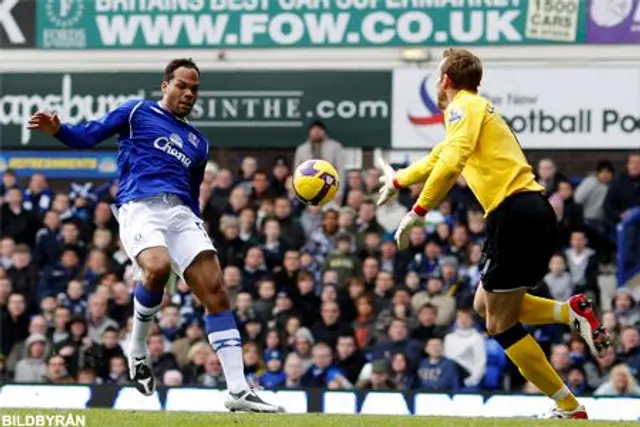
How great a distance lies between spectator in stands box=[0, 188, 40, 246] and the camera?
21.1m

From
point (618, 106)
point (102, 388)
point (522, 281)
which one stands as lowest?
point (102, 388)

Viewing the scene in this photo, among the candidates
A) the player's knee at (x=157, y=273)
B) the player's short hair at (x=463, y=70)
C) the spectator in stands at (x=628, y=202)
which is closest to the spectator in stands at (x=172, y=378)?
the spectator in stands at (x=628, y=202)

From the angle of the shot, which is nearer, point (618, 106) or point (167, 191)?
point (167, 191)

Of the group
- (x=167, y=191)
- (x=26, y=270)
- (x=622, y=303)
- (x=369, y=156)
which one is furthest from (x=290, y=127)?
(x=167, y=191)

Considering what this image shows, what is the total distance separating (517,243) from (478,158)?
0.61m

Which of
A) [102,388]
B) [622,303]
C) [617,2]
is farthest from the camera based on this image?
[617,2]

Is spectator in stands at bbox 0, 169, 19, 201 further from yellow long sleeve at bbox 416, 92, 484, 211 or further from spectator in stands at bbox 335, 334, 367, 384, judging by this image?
yellow long sleeve at bbox 416, 92, 484, 211

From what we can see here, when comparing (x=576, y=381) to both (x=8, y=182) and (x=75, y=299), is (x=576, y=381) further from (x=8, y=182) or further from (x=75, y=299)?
(x=8, y=182)

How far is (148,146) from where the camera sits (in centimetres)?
1245

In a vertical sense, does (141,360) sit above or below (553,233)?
below

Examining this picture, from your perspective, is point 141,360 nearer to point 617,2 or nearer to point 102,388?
point 102,388

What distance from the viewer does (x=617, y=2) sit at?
20625mm

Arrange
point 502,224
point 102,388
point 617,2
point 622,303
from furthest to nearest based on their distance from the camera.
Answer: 1. point 617,2
2. point 622,303
3. point 102,388
4. point 502,224

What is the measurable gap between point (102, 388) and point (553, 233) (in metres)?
6.39
